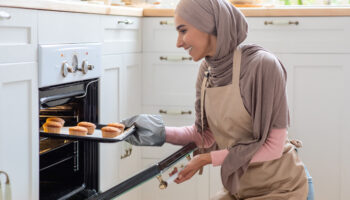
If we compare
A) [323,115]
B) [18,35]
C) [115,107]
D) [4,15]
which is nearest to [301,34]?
[323,115]

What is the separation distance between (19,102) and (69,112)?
1.46 ft

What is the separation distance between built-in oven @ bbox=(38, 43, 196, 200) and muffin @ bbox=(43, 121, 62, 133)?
0.02 m

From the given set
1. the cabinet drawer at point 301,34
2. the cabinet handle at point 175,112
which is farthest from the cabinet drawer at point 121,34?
the cabinet drawer at point 301,34

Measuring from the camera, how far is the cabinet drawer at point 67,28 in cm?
187

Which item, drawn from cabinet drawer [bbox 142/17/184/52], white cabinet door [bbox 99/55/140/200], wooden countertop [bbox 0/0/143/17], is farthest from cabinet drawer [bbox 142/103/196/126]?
wooden countertop [bbox 0/0/143/17]

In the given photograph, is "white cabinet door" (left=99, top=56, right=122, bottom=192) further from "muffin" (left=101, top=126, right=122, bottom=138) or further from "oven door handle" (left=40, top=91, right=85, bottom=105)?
"muffin" (left=101, top=126, right=122, bottom=138)

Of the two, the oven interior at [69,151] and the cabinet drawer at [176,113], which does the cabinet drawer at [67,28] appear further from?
the cabinet drawer at [176,113]

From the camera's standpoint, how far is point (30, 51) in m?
1.79

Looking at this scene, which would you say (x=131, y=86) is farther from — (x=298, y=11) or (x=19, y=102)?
(x=19, y=102)

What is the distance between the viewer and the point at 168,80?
2.94 metres

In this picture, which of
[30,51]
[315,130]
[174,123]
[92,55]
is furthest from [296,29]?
[30,51]

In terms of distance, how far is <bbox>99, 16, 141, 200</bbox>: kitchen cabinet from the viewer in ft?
7.91

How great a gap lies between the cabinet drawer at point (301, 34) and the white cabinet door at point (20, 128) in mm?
1326

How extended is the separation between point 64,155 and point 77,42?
40cm
